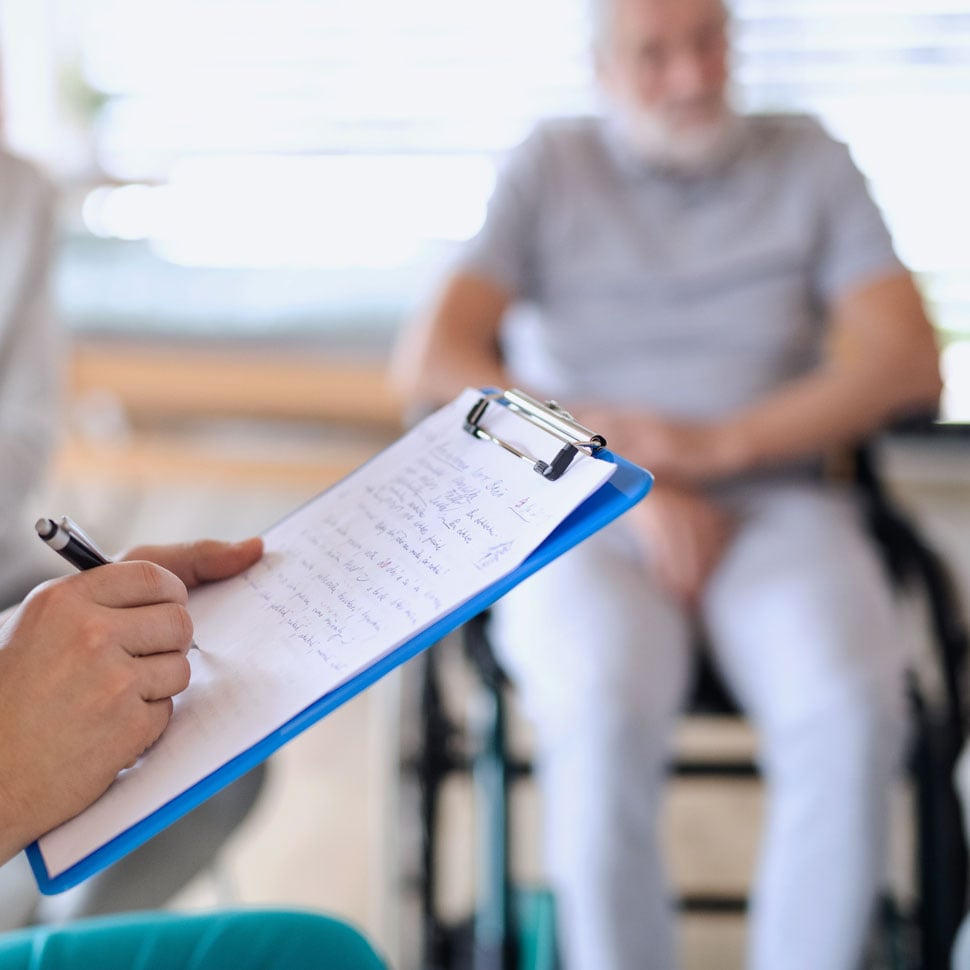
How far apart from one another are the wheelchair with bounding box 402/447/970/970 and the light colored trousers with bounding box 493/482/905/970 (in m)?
0.05

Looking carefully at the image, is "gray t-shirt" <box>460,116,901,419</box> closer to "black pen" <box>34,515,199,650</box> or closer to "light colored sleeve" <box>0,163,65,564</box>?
"light colored sleeve" <box>0,163,65,564</box>

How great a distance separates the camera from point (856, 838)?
1.01 metres

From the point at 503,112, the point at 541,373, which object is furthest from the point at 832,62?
the point at 541,373

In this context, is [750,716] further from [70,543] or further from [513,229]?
[70,543]

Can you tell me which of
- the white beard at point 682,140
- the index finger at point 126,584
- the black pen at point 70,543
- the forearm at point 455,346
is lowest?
the forearm at point 455,346

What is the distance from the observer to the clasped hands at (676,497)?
1.22m

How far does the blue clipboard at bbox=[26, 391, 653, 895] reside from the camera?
52cm

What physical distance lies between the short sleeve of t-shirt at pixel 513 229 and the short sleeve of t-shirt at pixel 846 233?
0.37 meters

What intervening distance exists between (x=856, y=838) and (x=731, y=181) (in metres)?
0.84

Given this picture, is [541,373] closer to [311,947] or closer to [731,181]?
[731,181]

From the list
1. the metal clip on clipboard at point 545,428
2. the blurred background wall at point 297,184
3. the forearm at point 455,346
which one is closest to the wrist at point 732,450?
the forearm at point 455,346

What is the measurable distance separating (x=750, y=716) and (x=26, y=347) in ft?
3.12

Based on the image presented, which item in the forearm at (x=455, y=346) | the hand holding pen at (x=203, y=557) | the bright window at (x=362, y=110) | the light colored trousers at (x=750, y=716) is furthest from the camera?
the bright window at (x=362, y=110)

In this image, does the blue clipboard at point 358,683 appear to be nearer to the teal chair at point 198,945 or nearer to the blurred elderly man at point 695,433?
the teal chair at point 198,945
